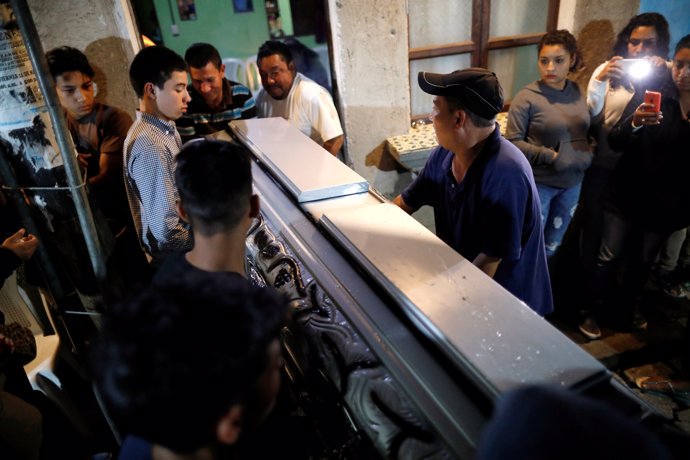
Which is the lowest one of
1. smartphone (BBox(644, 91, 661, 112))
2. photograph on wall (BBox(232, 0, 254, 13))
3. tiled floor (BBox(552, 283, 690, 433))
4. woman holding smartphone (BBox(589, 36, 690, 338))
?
tiled floor (BBox(552, 283, 690, 433))

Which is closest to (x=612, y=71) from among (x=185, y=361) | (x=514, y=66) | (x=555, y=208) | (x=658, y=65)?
(x=658, y=65)

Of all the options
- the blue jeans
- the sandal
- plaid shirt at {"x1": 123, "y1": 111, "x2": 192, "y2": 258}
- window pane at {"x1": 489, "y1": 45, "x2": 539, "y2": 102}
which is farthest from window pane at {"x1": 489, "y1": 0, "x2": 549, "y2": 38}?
plaid shirt at {"x1": 123, "y1": 111, "x2": 192, "y2": 258}

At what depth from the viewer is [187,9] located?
6.43m

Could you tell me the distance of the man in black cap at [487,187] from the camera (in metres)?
2.22

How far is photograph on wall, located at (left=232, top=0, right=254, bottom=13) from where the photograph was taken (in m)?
6.58

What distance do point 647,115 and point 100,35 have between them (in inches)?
171

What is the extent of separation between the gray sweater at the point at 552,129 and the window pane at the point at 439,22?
1352mm

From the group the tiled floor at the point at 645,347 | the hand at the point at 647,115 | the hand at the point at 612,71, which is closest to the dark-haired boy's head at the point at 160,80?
the hand at the point at 647,115

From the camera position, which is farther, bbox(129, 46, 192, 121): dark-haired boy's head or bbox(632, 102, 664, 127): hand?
bbox(632, 102, 664, 127): hand

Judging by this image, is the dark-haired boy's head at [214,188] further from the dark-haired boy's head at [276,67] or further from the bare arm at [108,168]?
Result: the dark-haired boy's head at [276,67]

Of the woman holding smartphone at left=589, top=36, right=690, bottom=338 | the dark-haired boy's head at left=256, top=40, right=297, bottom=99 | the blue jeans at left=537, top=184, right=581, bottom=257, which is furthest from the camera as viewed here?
the dark-haired boy's head at left=256, top=40, right=297, bottom=99

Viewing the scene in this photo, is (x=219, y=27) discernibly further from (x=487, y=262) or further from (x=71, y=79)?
(x=487, y=262)

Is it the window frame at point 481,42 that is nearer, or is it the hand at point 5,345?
the hand at point 5,345

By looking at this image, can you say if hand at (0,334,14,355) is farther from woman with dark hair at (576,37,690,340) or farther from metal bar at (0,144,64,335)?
woman with dark hair at (576,37,690,340)
